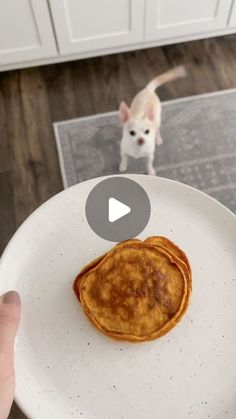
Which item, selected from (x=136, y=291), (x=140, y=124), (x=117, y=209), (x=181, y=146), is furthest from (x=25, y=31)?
(x=136, y=291)

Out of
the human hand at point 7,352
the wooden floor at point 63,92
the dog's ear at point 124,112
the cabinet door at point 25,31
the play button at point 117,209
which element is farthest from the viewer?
the wooden floor at point 63,92

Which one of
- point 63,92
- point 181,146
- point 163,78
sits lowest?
point 181,146

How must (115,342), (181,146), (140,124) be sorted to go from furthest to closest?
(181,146) < (140,124) < (115,342)

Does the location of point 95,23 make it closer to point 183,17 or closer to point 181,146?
point 183,17

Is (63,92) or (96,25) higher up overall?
(96,25)

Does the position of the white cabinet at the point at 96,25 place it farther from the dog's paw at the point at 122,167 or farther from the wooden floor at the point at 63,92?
the dog's paw at the point at 122,167

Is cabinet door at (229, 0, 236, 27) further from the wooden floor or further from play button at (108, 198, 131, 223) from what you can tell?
play button at (108, 198, 131, 223)

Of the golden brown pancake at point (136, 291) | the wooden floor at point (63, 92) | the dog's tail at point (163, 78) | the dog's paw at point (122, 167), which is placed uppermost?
the golden brown pancake at point (136, 291)

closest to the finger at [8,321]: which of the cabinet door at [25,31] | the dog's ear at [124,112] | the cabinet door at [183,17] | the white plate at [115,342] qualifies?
the white plate at [115,342]
